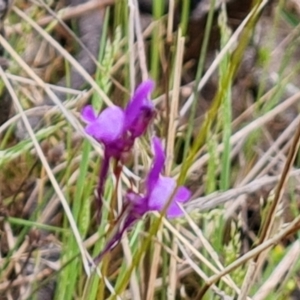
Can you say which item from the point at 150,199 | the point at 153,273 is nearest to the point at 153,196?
the point at 150,199

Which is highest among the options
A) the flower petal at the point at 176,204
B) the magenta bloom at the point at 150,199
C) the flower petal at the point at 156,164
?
the flower petal at the point at 156,164

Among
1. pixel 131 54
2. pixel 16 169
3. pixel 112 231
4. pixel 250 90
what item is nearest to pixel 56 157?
pixel 16 169

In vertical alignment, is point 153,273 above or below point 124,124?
below

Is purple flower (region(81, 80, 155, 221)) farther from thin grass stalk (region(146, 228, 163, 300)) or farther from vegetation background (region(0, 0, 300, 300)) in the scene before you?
thin grass stalk (region(146, 228, 163, 300))

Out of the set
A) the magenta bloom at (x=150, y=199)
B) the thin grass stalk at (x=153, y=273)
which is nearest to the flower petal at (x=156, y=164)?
the magenta bloom at (x=150, y=199)

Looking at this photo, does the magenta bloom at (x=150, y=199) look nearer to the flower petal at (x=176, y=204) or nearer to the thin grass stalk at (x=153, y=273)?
the flower petal at (x=176, y=204)

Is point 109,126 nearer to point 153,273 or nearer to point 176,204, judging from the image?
point 176,204

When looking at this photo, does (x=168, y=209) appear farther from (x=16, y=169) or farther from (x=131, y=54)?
(x=16, y=169)
